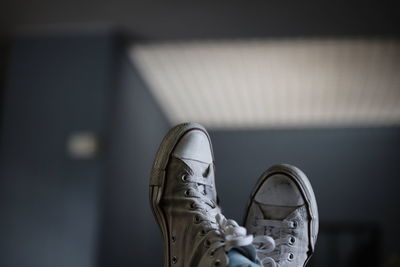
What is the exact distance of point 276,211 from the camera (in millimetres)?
1104

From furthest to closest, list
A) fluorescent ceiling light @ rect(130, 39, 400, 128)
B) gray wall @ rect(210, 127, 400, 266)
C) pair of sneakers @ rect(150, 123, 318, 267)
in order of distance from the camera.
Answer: gray wall @ rect(210, 127, 400, 266), fluorescent ceiling light @ rect(130, 39, 400, 128), pair of sneakers @ rect(150, 123, 318, 267)

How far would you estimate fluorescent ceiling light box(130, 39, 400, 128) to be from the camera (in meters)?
3.05

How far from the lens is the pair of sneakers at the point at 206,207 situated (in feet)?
3.13

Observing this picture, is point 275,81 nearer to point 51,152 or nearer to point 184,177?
point 51,152

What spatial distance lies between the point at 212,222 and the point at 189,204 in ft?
0.23

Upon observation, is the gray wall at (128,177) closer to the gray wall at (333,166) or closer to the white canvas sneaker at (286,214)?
the gray wall at (333,166)

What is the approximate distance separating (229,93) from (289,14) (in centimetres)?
138

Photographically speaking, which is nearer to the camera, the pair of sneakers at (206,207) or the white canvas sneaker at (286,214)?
the pair of sneakers at (206,207)

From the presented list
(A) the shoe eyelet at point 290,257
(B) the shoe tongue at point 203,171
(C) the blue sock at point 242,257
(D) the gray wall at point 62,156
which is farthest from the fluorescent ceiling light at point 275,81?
(C) the blue sock at point 242,257

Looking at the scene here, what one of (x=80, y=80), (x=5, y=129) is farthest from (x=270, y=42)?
(x=5, y=129)

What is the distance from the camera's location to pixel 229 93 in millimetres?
3928

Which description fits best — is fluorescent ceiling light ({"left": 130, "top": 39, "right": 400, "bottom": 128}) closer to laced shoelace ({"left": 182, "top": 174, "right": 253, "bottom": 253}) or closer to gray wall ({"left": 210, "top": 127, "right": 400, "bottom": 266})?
gray wall ({"left": 210, "top": 127, "right": 400, "bottom": 266})

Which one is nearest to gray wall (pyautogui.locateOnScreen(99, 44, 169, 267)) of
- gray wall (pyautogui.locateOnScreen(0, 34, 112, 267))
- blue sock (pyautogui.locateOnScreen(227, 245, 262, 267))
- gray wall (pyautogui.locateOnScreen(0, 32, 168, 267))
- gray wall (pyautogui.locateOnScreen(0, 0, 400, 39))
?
gray wall (pyautogui.locateOnScreen(0, 32, 168, 267))

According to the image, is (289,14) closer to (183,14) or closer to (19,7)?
(183,14)
